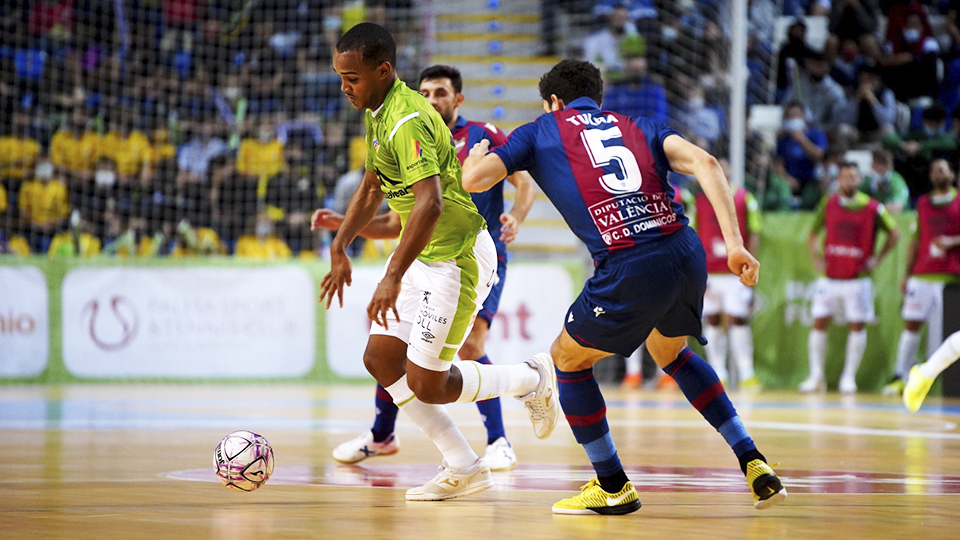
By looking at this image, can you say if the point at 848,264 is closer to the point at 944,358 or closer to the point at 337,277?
the point at 944,358

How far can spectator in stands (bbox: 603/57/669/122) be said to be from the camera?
1446cm

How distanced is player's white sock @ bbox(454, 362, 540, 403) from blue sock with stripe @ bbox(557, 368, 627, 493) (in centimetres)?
57

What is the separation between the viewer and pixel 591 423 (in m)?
4.15

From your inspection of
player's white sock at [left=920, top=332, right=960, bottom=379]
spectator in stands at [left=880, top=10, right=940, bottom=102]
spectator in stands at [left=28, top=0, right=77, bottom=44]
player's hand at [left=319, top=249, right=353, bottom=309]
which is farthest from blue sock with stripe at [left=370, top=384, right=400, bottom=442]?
spectator in stands at [left=28, top=0, right=77, bottom=44]

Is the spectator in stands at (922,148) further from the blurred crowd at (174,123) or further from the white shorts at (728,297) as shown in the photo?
the blurred crowd at (174,123)

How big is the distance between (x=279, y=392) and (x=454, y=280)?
26.3 ft

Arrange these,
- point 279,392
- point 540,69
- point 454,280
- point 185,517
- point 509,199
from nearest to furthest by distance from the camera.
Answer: point 185,517, point 454,280, point 279,392, point 509,199, point 540,69

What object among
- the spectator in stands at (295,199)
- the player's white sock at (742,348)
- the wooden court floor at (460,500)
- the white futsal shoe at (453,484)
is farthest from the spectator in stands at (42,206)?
the white futsal shoe at (453,484)

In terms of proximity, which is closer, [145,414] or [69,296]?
[145,414]

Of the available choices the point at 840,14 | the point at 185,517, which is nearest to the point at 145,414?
the point at 185,517

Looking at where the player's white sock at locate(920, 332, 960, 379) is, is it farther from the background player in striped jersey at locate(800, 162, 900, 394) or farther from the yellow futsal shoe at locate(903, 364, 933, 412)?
the background player in striped jersey at locate(800, 162, 900, 394)

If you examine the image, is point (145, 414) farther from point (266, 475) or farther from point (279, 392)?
point (266, 475)

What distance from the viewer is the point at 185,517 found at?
396 cm

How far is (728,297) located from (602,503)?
945 cm
